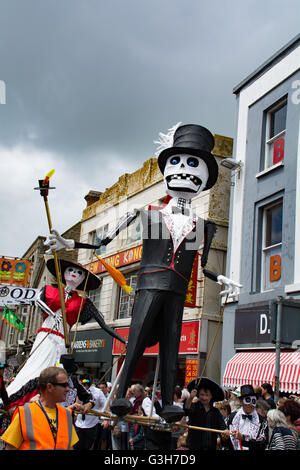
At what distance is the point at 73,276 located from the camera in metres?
6.44

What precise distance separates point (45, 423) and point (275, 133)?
34.2 feet

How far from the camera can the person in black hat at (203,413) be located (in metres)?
4.77

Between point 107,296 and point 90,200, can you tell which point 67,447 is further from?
point 90,200

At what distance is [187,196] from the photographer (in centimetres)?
507

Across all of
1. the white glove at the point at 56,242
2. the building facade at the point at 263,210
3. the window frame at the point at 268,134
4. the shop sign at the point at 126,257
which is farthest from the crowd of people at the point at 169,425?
the shop sign at the point at 126,257

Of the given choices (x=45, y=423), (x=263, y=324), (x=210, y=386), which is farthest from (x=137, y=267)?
(x=45, y=423)

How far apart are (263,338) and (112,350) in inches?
341

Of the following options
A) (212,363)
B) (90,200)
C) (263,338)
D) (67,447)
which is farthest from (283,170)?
(90,200)

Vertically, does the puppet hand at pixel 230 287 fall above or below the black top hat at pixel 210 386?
above

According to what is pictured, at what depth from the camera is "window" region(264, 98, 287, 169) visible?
1151 cm

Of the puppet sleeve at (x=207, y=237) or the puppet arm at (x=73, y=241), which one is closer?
the puppet arm at (x=73, y=241)

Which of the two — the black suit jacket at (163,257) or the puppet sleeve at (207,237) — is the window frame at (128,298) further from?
the black suit jacket at (163,257)

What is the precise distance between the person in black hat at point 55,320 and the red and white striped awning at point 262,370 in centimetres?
439

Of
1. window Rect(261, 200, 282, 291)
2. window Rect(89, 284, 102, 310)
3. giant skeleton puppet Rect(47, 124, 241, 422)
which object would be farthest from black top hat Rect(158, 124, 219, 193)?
window Rect(89, 284, 102, 310)
